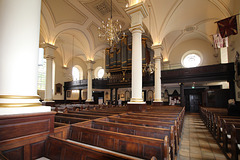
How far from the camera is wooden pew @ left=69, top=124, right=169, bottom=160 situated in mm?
1520

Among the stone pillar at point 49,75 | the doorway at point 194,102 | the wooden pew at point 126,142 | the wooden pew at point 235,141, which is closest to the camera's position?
the wooden pew at point 126,142

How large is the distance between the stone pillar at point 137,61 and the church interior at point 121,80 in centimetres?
4

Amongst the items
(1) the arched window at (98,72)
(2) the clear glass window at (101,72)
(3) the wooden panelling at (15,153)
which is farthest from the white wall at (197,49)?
(3) the wooden panelling at (15,153)

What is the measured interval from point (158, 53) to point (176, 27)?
299cm

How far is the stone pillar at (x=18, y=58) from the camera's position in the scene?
1706 mm

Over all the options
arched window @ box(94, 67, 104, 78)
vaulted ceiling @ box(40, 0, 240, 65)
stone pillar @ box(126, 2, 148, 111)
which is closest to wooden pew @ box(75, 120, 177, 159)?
stone pillar @ box(126, 2, 148, 111)

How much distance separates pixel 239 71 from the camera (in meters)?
7.70

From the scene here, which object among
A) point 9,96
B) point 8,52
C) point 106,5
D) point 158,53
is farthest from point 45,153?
point 106,5

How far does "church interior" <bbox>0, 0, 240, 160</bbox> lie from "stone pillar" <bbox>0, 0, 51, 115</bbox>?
1 centimetres

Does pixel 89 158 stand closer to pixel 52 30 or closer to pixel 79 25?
pixel 52 30

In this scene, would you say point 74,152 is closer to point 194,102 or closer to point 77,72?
point 194,102

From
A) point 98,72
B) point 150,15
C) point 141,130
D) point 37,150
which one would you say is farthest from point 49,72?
point 98,72

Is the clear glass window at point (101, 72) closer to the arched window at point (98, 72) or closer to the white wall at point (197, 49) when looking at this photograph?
the arched window at point (98, 72)

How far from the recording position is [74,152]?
1.46 metres
